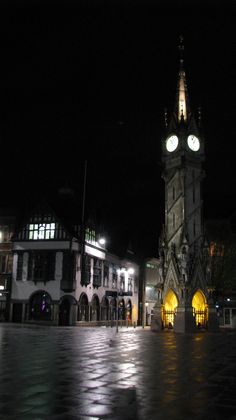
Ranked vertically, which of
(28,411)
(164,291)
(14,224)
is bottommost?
(28,411)

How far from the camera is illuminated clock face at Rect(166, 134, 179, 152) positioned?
43.8 m

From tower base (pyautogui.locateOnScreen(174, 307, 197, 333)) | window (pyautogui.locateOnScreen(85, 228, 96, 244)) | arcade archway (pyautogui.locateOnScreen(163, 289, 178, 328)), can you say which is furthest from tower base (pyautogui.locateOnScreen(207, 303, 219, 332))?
window (pyautogui.locateOnScreen(85, 228, 96, 244))

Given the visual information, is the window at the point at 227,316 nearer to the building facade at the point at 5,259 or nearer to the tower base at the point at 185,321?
the tower base at the point at 185,321

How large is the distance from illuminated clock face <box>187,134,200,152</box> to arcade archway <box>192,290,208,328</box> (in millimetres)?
13003

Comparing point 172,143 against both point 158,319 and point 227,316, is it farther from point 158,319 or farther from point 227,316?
point 227,316

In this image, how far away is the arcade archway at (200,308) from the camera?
4098 centimetres

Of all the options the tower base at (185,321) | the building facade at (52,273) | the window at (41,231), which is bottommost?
the tower base at (185,321)

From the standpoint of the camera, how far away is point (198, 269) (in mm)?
40719

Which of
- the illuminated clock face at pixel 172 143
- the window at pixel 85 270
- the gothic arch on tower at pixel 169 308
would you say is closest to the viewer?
the gothic arch on tower at pixel 169 308

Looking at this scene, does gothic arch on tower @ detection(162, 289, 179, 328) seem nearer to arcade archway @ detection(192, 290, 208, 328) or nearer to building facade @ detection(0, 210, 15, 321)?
arcade archway @ detection(192, 290, 208, 328)

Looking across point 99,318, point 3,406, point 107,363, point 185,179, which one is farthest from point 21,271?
point 3,406

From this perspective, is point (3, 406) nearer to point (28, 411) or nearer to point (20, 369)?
point (28, 411)

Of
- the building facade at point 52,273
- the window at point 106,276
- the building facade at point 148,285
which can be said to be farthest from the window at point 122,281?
the building facade at point 52,273

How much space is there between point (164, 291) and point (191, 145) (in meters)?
13.5
